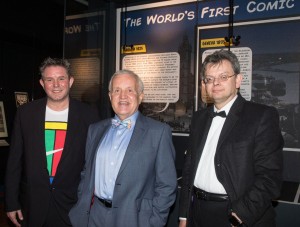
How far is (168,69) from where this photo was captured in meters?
3.84

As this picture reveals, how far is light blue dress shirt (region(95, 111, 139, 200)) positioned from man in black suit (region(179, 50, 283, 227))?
467mm

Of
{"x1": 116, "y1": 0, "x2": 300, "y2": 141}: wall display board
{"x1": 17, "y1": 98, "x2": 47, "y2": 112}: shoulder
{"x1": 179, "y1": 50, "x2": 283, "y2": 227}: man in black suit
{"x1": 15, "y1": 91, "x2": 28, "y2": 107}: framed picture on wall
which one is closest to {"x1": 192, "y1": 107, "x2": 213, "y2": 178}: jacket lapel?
{"x1": 179, "y1": 50, "x2": 283, "y2": 227}: man in black suit

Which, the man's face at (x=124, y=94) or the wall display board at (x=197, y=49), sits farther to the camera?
the wall display board at (x=197, y=49)

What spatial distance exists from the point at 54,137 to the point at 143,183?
0.85 metres

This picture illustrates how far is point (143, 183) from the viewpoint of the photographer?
6.06 ft

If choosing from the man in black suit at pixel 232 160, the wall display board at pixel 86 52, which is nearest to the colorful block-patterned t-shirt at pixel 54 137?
the man in black suit at pixel 232 160

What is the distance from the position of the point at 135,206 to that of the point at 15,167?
3.48 ft

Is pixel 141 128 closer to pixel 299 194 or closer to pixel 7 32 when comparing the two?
pixel 299 194

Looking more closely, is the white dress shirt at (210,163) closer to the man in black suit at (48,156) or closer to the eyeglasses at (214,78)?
the eyeglasses at (214,78)

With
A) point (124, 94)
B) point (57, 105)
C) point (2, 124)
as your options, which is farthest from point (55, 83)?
point (2, 124)

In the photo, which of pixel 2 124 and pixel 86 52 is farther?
pixel 2 124

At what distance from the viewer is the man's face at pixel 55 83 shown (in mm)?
2344

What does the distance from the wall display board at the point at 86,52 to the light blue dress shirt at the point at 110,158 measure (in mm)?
2024

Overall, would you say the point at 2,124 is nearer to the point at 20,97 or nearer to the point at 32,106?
the point at 20,97
